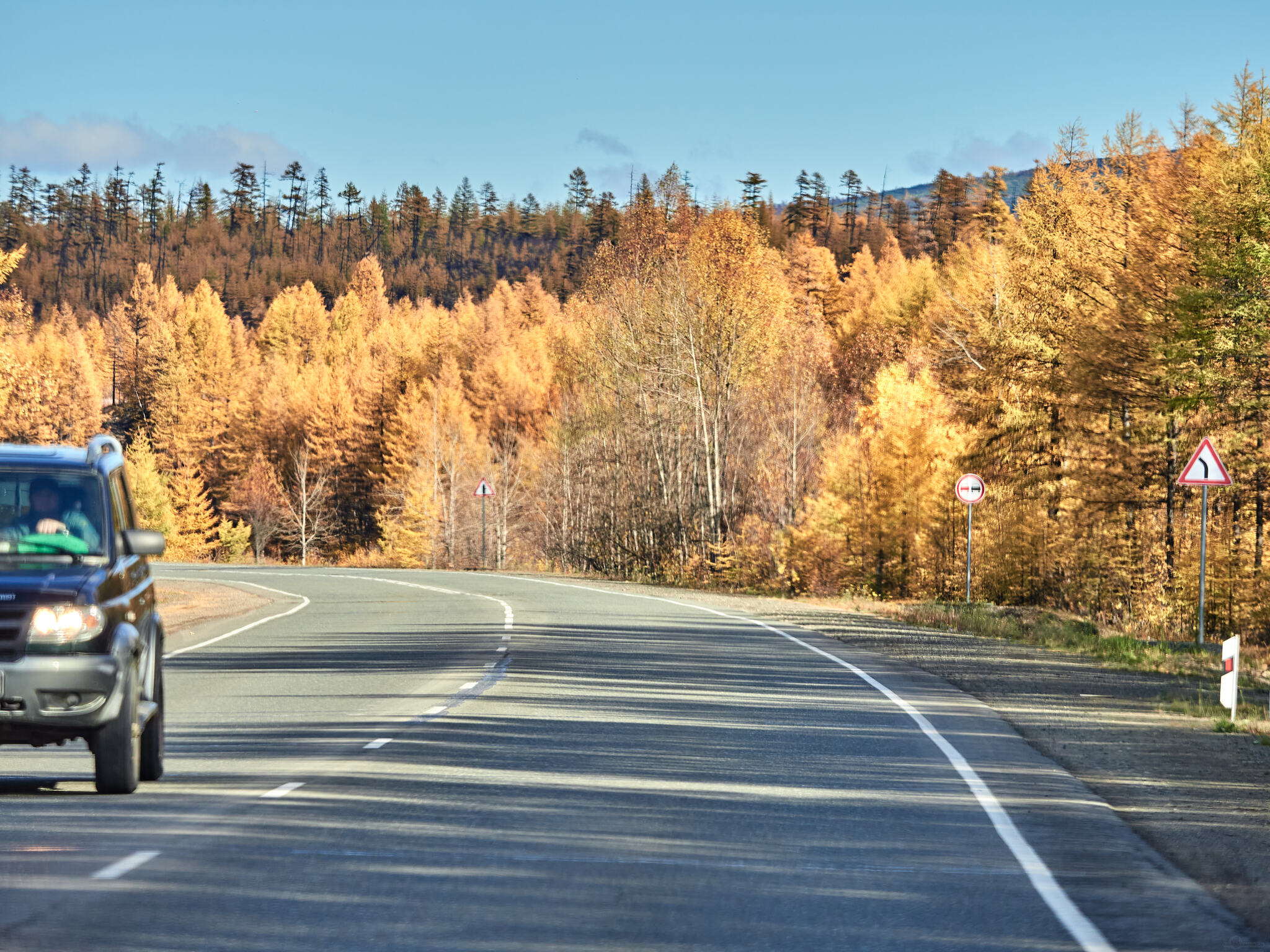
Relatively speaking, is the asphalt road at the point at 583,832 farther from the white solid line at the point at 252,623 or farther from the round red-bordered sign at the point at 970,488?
the round red-bordered sign at the point at 970,488

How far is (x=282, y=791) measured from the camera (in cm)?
946

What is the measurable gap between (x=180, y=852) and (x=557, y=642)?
1543 cm

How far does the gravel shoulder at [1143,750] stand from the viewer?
25.8 feet

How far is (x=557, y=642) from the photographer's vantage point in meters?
22.8

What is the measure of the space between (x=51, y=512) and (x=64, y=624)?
1.16 meters

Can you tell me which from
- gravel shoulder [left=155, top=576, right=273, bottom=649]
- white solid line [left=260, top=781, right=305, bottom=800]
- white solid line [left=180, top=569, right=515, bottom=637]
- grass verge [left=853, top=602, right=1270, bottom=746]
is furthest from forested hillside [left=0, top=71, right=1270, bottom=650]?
white solid line [left=260, top=781, right=305, bottom=800]

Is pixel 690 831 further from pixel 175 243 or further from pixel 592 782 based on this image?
pixel 175 243

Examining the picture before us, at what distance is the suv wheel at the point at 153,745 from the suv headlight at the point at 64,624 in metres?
1.14

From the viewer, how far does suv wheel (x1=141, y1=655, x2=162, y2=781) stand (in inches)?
388

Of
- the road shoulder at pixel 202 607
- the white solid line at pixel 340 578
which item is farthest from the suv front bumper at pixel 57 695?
the road shoulder at pixel 202 607

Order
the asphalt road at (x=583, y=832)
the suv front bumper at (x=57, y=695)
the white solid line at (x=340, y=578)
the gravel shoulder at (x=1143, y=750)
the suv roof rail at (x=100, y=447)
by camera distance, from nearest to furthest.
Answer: the asphalt road at (x=583, y=832) → the gravel shoulder at (x=1143, y=750) → the suv front bumper at (x=57, y=695) → the suv roof rail at (x=100, y=447) → the white solid line at (x=340, y=578)

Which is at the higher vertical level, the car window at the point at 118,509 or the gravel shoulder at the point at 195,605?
the car window at the point at 118,509

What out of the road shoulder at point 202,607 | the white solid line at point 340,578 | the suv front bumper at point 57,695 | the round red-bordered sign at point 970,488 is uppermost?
the round red-bordered sign at point 970,488

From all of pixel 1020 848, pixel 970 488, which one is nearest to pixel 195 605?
pixel 970 488
